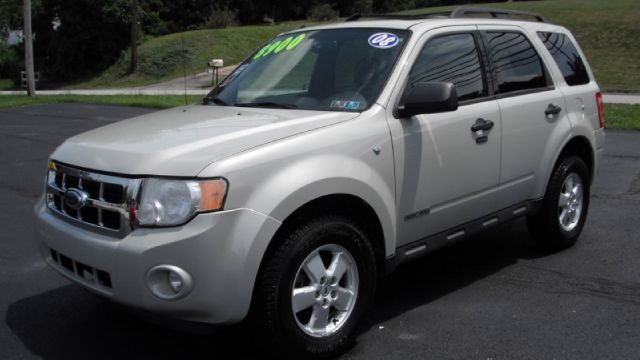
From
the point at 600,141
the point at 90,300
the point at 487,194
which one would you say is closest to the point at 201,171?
the point at 90,300

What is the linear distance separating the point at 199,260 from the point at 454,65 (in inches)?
91.2

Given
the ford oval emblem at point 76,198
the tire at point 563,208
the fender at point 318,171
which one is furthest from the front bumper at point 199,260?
the tire at point 563,208

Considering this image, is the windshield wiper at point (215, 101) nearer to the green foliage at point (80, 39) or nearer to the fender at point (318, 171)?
the fender at point (318, 171)

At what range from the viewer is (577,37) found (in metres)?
30.4

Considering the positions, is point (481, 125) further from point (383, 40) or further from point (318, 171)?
point (318, 171)

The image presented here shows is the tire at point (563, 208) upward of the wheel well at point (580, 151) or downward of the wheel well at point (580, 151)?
downward

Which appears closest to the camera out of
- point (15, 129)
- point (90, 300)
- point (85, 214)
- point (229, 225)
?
point (229, 225)

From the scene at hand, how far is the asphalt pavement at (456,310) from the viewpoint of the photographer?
12.4 feet

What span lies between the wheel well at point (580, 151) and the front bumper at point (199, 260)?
3.07 metres

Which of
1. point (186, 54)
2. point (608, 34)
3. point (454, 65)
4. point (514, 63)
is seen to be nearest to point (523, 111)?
point (514, 63)

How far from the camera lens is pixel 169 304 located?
3.14 meters

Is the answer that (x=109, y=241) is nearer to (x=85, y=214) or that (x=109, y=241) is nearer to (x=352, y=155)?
(x=85, y=214)

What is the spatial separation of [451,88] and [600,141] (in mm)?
2603

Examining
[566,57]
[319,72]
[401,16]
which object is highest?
[401,16]
